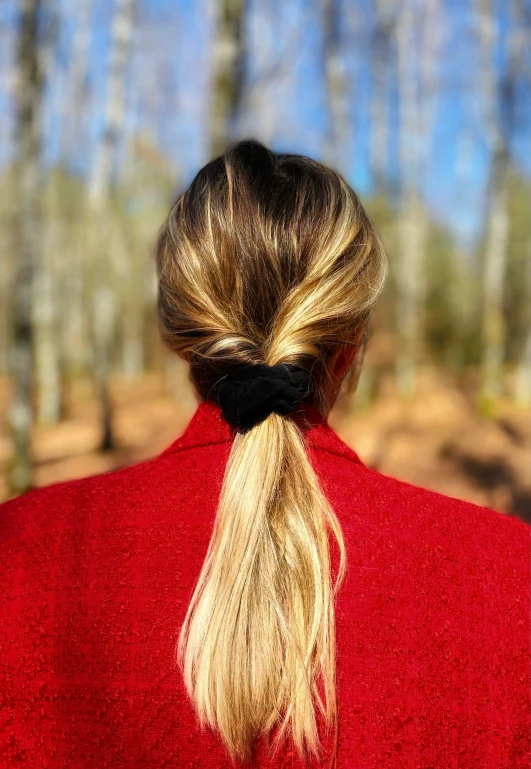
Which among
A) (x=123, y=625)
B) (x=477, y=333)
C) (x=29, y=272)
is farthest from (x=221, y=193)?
(x=477, y=333)

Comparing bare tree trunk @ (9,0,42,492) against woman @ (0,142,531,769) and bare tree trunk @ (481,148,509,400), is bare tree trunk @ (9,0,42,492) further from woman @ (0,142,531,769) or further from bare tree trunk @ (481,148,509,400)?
bare tree trunk @ (481,148,509,400)

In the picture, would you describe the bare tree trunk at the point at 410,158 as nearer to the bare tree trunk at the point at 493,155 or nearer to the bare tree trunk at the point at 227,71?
the bare tree trunk at the point at 493,155

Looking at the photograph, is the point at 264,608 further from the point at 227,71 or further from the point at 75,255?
the point at 75,255

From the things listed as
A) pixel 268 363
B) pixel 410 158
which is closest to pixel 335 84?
pixel 410 158

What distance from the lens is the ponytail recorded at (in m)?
1.12

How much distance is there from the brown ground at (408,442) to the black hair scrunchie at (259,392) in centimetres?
690

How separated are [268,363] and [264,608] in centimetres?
46

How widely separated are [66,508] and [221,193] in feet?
2.24

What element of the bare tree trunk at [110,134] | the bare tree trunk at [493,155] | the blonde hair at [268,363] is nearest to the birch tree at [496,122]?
the bare tree trunk at [493,155]

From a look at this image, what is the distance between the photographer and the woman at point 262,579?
114cm

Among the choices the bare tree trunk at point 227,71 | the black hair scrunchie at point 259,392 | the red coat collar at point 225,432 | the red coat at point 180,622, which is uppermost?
the bare tree trunk at point 227,71

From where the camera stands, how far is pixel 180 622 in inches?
46.1

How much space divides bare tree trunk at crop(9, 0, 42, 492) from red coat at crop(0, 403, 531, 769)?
20.0 feet

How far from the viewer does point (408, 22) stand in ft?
47.3
